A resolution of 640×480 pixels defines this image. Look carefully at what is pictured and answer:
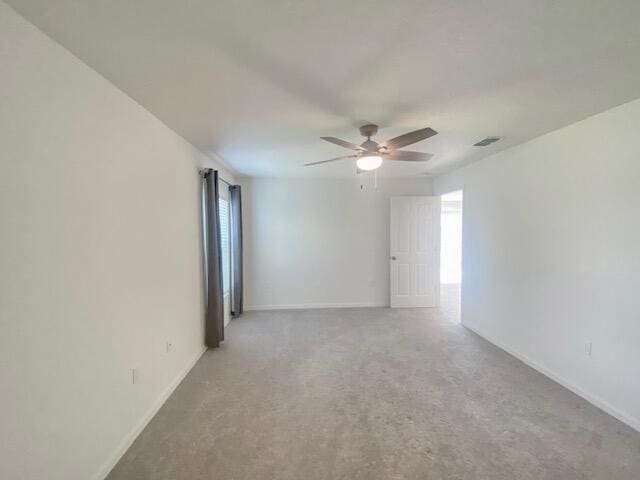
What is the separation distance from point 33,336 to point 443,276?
8960 millimetres

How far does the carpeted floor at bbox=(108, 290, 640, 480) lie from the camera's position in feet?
6.37

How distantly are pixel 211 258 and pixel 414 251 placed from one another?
143 inches

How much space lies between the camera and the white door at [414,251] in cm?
577

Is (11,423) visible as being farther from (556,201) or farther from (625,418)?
(556,201)

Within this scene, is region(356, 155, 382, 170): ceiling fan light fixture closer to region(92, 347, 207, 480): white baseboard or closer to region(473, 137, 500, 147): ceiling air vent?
region(473, 137, 500, 147): ceiling air vent

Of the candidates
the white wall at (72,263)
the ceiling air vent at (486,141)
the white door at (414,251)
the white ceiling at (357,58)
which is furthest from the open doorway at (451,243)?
the white wall at (72,263)

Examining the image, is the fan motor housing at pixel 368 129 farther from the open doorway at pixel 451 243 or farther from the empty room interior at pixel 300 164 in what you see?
the open doorway at pixel 451 243

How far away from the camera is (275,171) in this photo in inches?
199

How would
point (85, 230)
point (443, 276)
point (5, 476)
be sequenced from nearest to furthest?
point (5, 476), point (85, 230), point (443, 276)

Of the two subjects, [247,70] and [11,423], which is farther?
[247,70]

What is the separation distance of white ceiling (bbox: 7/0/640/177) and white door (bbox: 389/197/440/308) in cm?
290

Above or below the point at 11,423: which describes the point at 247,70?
above

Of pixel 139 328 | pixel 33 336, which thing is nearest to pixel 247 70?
pixel 33 336

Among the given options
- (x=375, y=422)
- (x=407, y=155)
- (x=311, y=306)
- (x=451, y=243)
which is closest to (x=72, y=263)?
(x=375, y=422)
